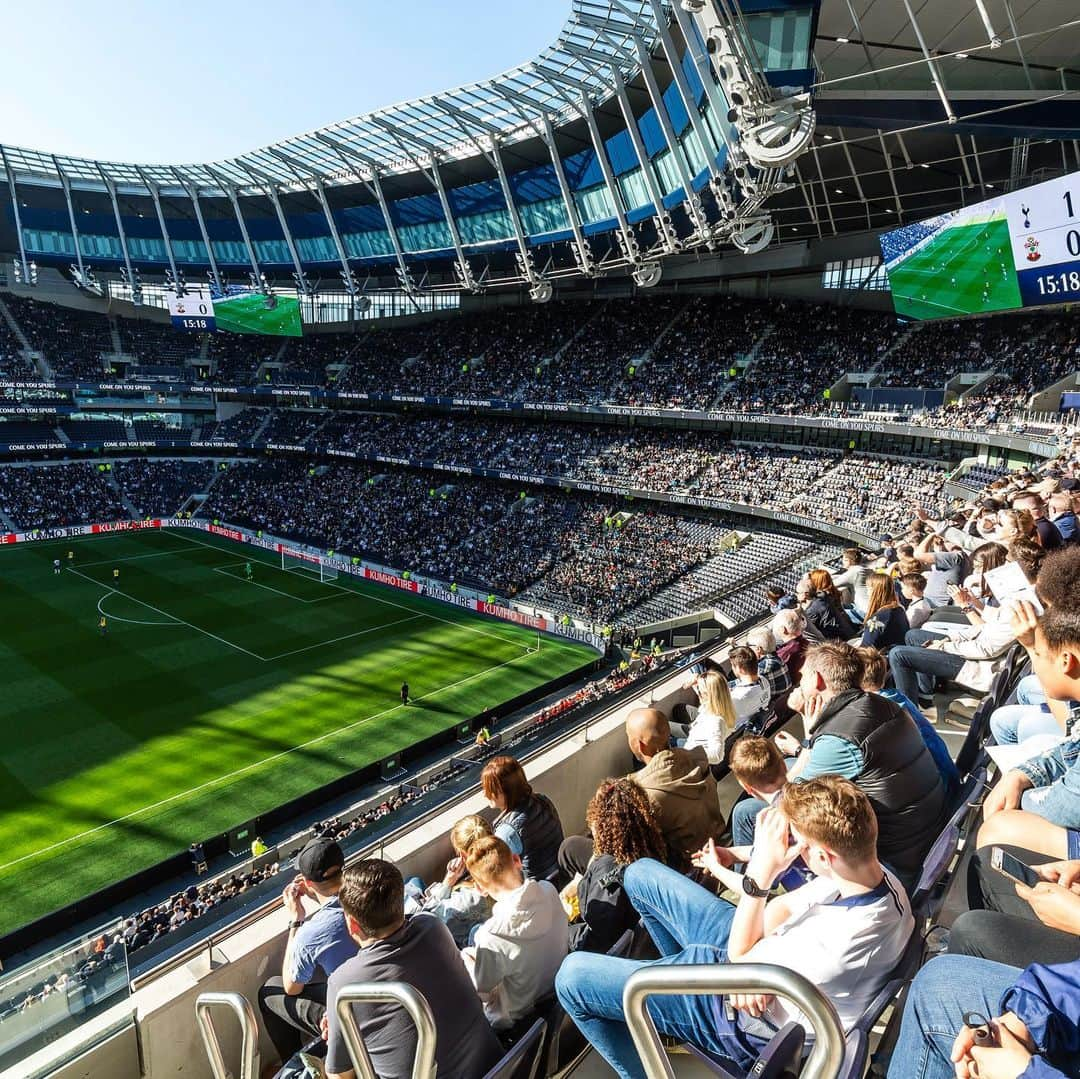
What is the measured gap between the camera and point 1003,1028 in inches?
78.2

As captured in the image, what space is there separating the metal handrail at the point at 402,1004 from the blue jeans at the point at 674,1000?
720mm

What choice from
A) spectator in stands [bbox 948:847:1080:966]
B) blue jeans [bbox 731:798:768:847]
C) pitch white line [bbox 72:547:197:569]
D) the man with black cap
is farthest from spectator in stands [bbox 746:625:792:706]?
pitch white line [bbox 72:547:197:569]

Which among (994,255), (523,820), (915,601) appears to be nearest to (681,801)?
(523,820)

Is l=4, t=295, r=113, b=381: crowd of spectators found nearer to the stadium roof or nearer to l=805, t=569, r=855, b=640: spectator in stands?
the stadium roof

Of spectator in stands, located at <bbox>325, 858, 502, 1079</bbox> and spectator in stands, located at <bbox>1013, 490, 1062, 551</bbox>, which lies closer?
spectator in stands, located at <bbox>325, 858, 502, 1079</bbox>

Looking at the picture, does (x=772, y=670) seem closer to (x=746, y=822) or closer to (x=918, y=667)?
(x=918, y=667)

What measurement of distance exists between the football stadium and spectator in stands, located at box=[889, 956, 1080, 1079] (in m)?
0.01

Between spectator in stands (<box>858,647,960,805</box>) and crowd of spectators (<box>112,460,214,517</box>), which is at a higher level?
crowd of spectators (<box>112,460,214,517</box>)

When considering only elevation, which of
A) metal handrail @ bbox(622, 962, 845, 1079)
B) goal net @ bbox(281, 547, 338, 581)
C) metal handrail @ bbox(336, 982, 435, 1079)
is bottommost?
goal net @ bbox(281, 547, 338, 581)

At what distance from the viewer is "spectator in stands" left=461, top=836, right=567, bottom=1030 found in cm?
349

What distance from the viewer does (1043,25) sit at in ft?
63.4

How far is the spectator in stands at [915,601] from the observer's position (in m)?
8.02

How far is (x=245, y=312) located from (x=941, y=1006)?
60813mm

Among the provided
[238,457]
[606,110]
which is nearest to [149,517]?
[238,457]
